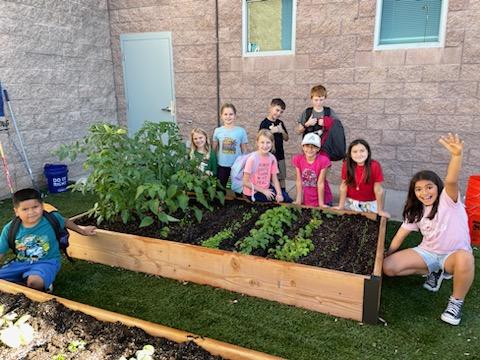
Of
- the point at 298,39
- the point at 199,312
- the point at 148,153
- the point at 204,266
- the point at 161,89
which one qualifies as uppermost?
the point at 298,39

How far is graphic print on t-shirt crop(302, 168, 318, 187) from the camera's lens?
4055 mm

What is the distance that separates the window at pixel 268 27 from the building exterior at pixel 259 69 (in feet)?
0.07

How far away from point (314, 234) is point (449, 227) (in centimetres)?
106

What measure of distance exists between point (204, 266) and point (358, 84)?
3879 millimetres

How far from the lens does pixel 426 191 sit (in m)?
2.85

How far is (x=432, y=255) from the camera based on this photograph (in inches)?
116

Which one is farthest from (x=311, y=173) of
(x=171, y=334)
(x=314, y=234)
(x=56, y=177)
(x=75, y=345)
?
(x=56, y=177)

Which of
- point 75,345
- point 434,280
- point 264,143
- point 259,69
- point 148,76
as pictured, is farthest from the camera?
point 148,76

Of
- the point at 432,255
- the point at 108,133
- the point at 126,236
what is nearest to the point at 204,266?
the point at 126,236

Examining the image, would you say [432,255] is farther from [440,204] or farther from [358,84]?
[358,84]

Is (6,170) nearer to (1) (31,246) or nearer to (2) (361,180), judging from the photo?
(1) (31,246)

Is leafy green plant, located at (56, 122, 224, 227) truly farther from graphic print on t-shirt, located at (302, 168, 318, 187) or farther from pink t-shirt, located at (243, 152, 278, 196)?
graphic print on t-shirt, located at (302, 168, 318, 187)

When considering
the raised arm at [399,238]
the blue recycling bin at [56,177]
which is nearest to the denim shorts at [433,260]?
the raised arm at [399,238]

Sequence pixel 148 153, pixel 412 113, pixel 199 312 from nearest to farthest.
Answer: pixel 199 312 < pixel 148 153 < pixel 412 113
